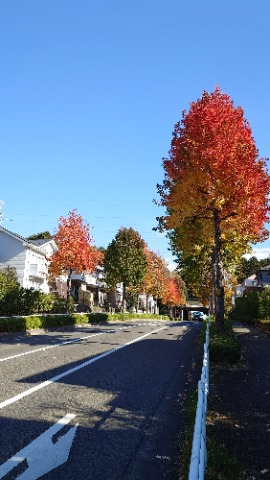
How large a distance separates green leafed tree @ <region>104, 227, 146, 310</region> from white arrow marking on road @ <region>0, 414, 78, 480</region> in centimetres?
4622

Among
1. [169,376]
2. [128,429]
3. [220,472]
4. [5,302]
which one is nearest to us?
[220,472]

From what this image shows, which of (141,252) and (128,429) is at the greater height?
(141,252)

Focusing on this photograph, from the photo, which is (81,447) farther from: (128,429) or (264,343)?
(264,343)

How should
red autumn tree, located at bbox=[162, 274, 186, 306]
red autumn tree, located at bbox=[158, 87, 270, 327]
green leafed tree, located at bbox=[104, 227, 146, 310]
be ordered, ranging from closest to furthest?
red autumn tree, located at bbox=[158, 87, 270, 327] < green leafed tree, located at bbox=[104, 227, 146, 310] < red autumn tree, located at bbox=[162, 274, 186, 306]

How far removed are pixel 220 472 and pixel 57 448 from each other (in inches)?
83.8

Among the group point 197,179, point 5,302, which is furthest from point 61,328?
point 197,179

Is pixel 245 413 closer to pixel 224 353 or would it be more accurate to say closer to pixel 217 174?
pixel 224 353

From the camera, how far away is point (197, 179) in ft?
52.9

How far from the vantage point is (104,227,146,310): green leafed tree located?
52.2 m

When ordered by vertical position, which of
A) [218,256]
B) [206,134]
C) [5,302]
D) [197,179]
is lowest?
[5,302]

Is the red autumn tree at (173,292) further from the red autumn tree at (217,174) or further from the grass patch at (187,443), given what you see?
the grass patch at (187,443)

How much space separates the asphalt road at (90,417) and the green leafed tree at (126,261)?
39419mm

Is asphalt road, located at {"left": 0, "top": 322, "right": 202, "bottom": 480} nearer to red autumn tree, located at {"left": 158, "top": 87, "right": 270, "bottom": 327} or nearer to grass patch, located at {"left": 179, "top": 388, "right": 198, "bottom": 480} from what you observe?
grass patch, located at {"left": 179, "top": 388, "right": 198, "bottom": 480}

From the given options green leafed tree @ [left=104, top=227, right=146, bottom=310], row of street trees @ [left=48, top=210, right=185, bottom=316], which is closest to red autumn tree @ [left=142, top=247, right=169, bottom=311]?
row of street trees @ [left=48, top=210, right=185, bottom=316]
